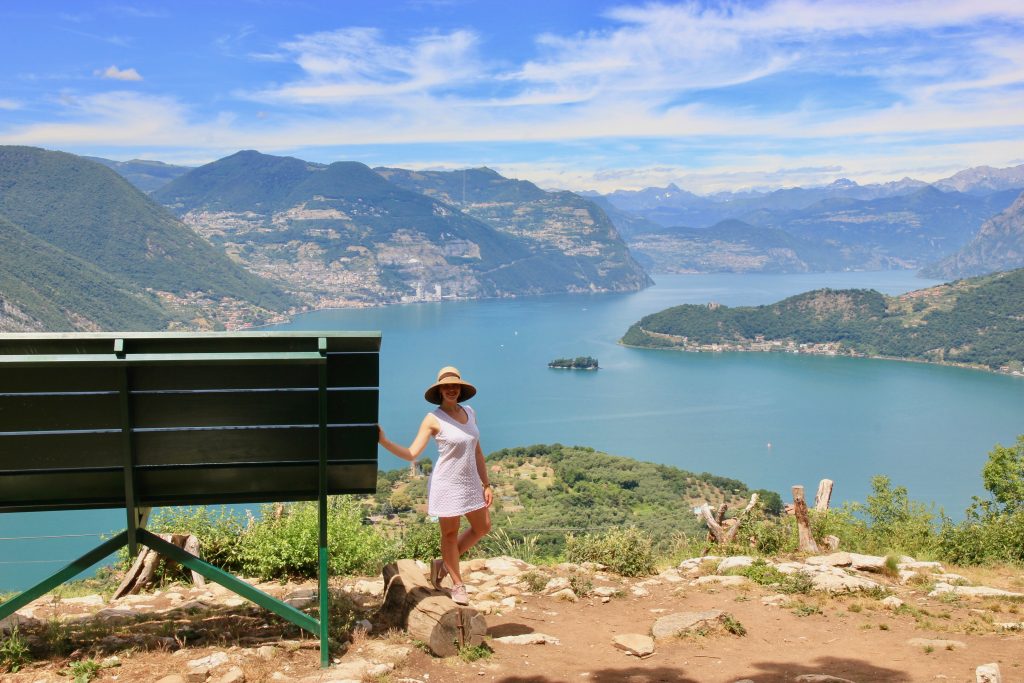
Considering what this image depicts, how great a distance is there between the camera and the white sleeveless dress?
3.33m

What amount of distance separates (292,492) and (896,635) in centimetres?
265

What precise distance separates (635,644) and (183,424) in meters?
1.92

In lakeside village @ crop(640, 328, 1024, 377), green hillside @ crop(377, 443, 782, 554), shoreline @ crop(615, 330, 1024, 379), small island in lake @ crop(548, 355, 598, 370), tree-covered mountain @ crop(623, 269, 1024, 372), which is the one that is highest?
tree-covered mountain @ crop(623, 269, 1024, 372)

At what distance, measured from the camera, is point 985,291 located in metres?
119

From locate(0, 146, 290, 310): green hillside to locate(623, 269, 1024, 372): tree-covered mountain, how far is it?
8081 cm

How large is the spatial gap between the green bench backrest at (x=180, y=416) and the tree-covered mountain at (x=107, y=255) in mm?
111361

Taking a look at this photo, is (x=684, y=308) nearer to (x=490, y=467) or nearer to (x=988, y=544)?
(x=490, y=467)

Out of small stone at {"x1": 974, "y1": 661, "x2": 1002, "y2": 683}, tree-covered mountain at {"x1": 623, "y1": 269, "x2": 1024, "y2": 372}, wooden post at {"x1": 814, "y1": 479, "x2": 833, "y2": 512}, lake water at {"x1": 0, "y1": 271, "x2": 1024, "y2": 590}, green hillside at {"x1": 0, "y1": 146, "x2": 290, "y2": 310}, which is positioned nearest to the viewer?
small stone at {"x1": 974, "y1": 661, "x2": 1002, "y2": 683}

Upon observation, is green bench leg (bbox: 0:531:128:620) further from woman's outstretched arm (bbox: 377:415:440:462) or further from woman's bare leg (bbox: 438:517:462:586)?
woman's bare leg (bbox: 438:517:462:586)

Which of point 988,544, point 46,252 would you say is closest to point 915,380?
point 988,544

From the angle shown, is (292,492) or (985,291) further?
(985,291)

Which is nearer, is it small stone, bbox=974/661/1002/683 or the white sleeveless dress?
small stone, bbox=974/661/1002/683

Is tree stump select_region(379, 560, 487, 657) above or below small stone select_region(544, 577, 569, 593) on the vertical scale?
above

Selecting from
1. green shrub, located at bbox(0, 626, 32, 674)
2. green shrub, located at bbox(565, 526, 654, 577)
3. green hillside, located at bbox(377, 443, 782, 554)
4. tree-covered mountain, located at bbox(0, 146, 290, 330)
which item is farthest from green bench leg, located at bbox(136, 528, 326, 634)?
tree-covered mountain, located at bbox(0, 146, 290, 330)
